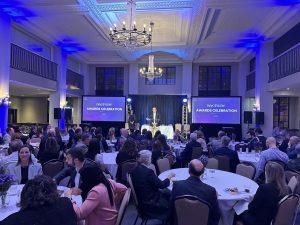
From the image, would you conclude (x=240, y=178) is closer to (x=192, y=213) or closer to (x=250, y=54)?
(x=192, y=213)

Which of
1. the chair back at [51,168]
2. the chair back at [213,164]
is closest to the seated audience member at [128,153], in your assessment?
the chair back at [51,168]

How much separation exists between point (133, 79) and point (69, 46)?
480 cm

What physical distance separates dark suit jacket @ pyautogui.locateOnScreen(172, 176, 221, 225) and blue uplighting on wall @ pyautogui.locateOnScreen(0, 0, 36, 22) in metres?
8.30

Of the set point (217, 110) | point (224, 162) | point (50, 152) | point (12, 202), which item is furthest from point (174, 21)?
point (12, 202)

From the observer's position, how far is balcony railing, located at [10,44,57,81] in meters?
10.5

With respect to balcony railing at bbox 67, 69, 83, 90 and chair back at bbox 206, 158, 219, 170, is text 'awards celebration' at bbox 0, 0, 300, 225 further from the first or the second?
balcony railing at bbox 67, 69, 83, 90

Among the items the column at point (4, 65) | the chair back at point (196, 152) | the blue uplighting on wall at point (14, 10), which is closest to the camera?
the chair back at point (196, 152)

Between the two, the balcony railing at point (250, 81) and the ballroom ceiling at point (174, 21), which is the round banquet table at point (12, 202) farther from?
the balcony railing at point (250, 81)

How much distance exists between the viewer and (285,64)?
10.6 metres

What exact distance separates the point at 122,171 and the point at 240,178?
196 cm

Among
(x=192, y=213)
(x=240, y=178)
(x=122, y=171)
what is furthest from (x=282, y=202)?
(x=122, y=171)

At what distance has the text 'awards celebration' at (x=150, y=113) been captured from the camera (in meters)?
2.78

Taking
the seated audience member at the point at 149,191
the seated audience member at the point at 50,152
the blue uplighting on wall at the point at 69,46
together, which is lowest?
the seated audience member at the point at 149,191

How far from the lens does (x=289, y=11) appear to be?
908 centimetres
